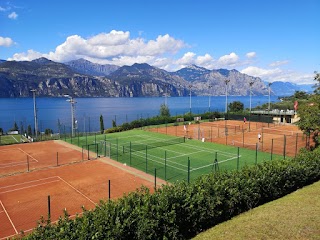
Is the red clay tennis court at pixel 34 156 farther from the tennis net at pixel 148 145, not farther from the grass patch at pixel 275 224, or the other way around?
the grass patch at pixel 275 224

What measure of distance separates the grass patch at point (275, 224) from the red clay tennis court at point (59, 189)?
9657mm

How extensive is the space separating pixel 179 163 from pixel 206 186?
50.9 ft

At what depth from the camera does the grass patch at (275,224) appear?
8.26 m

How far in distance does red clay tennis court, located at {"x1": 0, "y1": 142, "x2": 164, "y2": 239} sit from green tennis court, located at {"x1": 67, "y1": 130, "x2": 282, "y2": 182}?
5.95ft

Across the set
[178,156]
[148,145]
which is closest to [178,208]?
[178,156]

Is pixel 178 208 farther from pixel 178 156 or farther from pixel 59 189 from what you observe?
pixel 178 156

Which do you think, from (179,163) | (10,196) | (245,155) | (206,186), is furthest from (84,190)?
(245,155)

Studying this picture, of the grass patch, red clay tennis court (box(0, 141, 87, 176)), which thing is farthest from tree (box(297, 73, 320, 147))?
red clay tennis court (box(0, 141, 87, 176))

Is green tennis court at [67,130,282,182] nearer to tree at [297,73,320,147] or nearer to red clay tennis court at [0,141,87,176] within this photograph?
red clay tennis court at [0,141,87,176]

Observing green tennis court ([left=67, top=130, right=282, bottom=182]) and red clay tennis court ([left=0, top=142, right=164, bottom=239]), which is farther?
green tennis court ([left=67, top=130, right=282, bottom=182])

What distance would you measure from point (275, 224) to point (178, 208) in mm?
3211

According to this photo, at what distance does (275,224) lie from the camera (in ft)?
29.2

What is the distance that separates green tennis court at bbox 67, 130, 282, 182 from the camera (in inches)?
918

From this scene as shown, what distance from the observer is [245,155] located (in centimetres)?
2884
